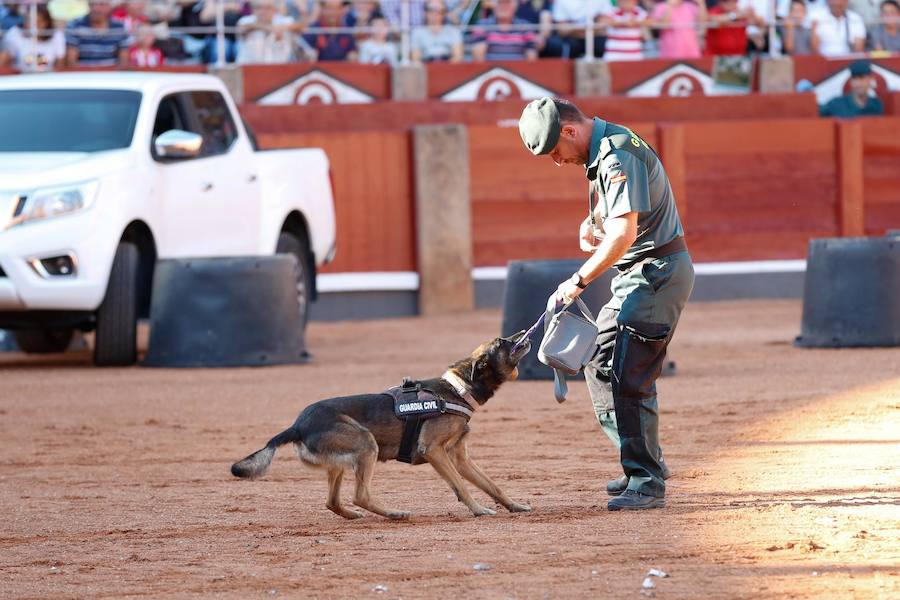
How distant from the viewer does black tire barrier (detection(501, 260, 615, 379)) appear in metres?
11.5

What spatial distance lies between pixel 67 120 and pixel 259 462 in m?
7.23

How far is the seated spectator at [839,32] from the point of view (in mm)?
19312

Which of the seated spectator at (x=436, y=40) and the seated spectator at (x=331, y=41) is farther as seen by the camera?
the seated spectator at (x=436, y=40)

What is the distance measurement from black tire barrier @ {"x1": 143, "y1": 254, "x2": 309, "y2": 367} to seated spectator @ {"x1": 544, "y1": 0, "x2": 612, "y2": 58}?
7.05 m

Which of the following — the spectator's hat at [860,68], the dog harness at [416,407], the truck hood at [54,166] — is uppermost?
the dog harness at [416,407]

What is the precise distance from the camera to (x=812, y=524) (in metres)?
6.00

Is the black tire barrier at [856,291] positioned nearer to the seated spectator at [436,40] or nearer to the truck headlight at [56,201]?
the truck headlight at [56,201]

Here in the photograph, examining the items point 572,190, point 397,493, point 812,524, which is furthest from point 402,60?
point 812,524

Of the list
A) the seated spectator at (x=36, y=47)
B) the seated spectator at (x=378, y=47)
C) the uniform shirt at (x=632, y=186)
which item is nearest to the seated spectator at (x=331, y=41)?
the seated spectator at (x=378, y=47)

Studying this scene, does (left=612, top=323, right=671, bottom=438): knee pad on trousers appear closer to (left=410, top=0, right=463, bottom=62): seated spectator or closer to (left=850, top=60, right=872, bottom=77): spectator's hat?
(left=410, top=0, right=463, bottom=62): seated spectator

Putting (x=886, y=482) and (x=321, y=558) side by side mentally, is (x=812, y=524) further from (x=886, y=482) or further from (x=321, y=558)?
(x=321, y=558)

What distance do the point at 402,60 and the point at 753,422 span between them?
401 inches

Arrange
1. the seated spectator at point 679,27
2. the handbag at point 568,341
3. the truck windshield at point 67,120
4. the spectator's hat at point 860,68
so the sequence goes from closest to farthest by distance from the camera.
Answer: the handbag at point 568,341, the truck windshield at point 67,120, the spectator's hat at point 860,68, the seated spectator at point 679,27

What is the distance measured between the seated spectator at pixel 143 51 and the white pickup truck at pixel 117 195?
373cm
